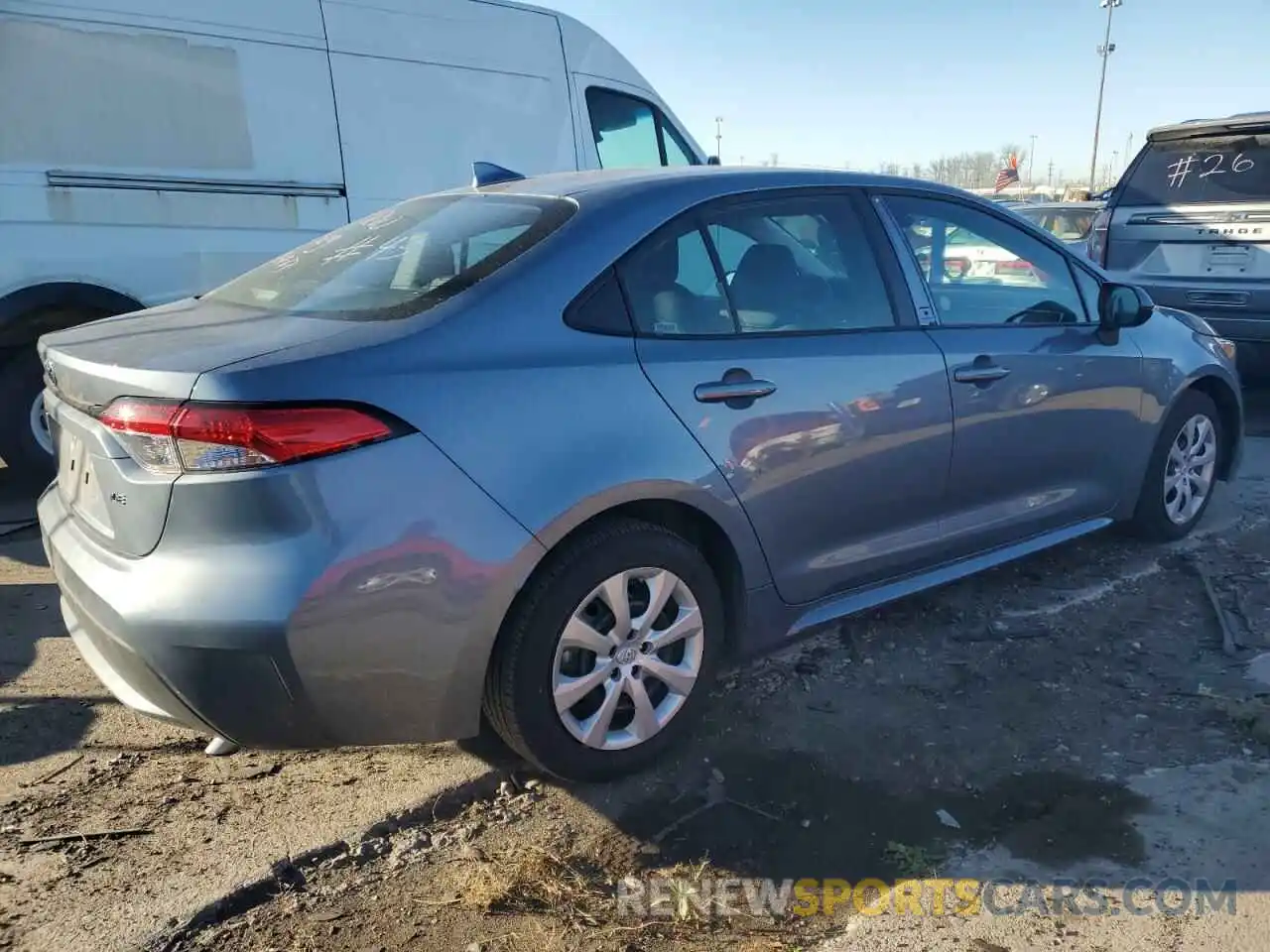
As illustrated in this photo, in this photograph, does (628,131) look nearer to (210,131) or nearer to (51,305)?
(210,131)

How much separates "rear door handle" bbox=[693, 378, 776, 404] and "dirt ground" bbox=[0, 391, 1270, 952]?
1034 mm

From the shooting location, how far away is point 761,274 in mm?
3107

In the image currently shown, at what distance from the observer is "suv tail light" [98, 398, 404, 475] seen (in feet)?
7.00

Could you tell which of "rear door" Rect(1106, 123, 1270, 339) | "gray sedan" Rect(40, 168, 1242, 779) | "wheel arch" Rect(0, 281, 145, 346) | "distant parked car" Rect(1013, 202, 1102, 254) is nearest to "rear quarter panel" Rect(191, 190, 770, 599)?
"gray sedan" Rect(40, 168, 1242, 779)

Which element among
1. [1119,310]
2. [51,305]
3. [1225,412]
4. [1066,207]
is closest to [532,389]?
[1119,310]

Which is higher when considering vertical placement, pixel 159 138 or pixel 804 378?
pixel 159 138

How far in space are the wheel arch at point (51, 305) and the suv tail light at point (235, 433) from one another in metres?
3.28

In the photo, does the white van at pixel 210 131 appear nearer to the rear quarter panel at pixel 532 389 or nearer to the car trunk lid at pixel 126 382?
the car trunk lid at pixel 126 382

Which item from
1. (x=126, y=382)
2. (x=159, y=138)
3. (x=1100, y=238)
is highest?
(x=159, y=138)

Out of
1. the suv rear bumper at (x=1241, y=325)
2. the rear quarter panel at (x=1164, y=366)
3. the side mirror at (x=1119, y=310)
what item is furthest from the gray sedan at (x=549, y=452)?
the suv rear bumper at (x=1241, y=325)

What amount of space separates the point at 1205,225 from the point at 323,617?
22.7 feet

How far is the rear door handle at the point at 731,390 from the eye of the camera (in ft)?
9.07

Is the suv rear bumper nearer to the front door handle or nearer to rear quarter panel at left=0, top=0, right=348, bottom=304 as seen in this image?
the front door handle

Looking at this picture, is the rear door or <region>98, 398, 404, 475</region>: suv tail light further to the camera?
the rear door
